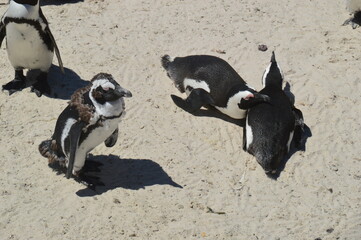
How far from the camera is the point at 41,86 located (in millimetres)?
6074

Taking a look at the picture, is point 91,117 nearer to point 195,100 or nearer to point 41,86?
point 195,100

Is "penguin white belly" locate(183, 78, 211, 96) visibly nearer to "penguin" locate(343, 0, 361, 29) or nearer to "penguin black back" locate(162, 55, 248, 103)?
"penguin black back" locate(162, 55, 248, 103)

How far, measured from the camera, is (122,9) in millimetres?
7301

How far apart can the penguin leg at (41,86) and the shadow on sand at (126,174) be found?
1.04m

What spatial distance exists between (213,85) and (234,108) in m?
0.32

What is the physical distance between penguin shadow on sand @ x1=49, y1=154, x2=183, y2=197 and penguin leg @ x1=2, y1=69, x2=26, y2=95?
48.7 inches

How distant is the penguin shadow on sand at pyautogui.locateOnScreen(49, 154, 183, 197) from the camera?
501 centimetres

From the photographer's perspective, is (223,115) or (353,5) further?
(353,5)

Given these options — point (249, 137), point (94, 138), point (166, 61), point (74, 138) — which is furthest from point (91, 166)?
point (166, 61)

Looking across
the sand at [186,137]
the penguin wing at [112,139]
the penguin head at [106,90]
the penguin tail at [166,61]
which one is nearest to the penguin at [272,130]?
the sand at [186,137]

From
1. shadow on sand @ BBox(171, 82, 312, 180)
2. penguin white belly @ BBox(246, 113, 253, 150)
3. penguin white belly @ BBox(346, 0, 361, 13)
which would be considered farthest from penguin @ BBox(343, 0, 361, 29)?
penguin white belly @ BBox(246, 113, 253, 150)

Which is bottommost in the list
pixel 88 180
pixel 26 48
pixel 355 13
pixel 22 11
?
pixel 88 180

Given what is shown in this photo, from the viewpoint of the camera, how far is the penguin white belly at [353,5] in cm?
730

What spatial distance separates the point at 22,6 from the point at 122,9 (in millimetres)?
1804
